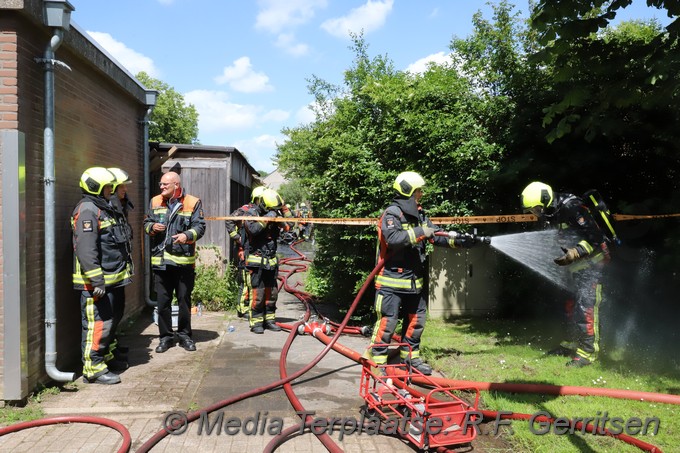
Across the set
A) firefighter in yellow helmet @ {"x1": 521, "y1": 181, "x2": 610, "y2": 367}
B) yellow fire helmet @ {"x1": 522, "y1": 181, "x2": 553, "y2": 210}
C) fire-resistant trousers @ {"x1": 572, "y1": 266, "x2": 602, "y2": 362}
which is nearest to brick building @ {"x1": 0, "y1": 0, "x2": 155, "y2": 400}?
yellow fire helmet @ {"x1": 522, "y1": 181, "x2": 553, "y2": 210}

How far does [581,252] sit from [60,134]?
235 inches

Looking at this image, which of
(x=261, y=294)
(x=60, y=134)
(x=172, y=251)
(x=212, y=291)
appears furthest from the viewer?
(x=212, y=291)

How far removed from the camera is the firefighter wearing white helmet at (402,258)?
5047mm

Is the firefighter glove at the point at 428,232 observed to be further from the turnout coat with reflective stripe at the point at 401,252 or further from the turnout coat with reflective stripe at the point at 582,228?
the turnout coat with reflective stripe at the point at 582,228

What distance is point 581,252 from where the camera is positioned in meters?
5.77

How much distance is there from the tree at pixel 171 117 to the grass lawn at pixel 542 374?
137 ft

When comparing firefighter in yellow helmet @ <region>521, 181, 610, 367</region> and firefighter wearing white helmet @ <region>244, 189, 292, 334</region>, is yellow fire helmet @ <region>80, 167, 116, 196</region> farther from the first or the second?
firefighter in yellow helmet @ <region>521, 181, 610, 367</region>

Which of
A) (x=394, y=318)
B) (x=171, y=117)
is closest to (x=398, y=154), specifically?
(x=394, y=318)

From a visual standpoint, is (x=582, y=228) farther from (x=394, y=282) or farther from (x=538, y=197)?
(x=394, y=282)

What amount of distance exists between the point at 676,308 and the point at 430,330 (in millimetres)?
3227

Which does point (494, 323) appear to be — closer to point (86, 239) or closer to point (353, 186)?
point (353, 186)

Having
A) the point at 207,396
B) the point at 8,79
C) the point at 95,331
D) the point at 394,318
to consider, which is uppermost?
the point at 8,79

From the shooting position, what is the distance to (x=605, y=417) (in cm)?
425

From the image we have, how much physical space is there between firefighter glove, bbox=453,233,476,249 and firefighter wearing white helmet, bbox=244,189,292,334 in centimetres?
309
